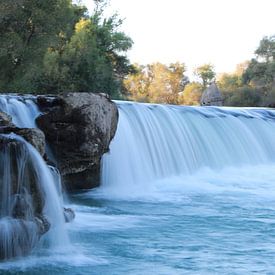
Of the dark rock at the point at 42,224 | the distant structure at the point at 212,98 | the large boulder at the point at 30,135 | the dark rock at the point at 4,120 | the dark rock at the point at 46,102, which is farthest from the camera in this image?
the distant structure at the point at 212,98

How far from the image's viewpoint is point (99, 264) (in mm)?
6016

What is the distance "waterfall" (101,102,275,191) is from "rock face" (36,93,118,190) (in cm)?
177

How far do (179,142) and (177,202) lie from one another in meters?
4.73

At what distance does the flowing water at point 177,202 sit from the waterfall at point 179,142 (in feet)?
0.11

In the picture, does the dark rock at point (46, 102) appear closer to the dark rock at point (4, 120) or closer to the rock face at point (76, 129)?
the rock face at point (76, 129)

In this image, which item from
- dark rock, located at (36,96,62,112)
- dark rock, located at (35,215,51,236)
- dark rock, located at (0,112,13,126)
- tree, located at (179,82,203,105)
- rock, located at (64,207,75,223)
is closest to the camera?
dark rock, located at (35,215,51,236)

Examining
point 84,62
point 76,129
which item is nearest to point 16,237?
point 76,129

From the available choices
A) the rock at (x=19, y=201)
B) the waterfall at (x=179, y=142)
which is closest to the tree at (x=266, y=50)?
the waterfall at (x=179, y=142)

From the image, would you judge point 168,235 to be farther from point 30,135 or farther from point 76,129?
point 76,129

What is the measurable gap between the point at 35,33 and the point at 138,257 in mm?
12960

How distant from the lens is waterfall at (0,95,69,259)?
592 centimetres

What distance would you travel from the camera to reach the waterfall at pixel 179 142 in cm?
1266

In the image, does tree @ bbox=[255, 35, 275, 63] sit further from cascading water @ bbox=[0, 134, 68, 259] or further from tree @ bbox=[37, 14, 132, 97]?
cascading water @ bbox=[0, 134, 68, 259]

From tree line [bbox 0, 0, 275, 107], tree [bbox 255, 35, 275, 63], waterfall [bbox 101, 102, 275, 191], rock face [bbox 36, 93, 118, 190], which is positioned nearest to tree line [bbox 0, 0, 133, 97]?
tree line [bbox 0, 0, 275, 107]
